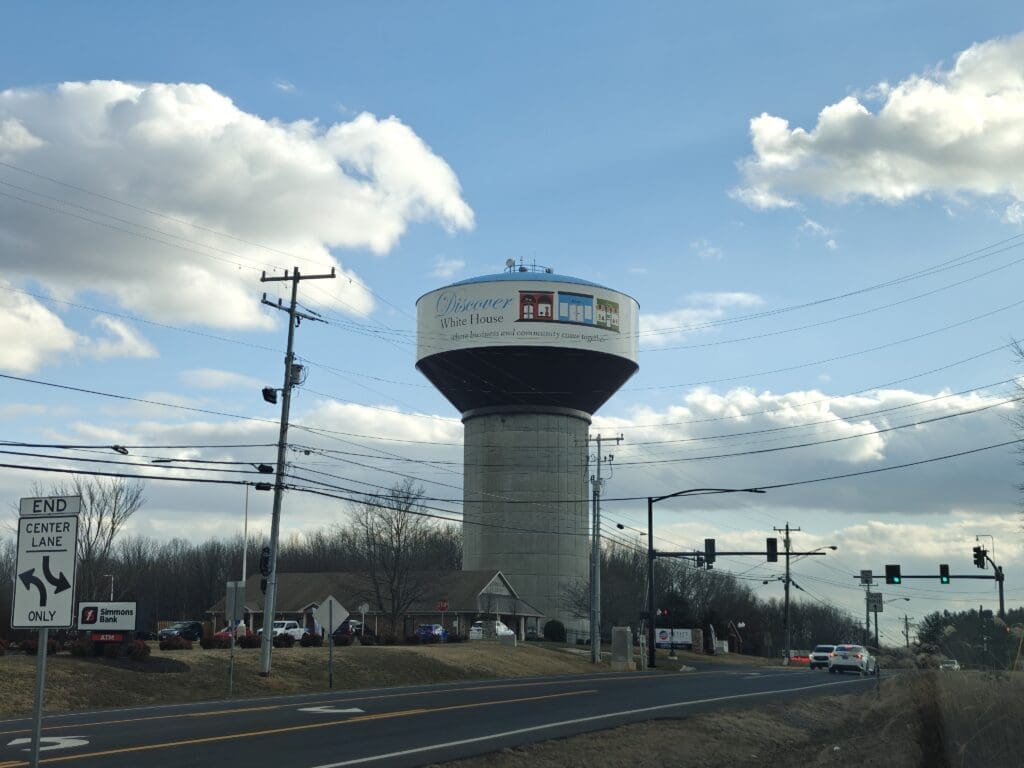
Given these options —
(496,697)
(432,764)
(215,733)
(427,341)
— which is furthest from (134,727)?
(427,341)

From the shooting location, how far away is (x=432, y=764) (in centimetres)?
1691

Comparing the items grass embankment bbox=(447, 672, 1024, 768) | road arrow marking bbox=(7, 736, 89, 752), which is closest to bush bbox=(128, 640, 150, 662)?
road arrow marking bbox=(7, 736, 89, 752)

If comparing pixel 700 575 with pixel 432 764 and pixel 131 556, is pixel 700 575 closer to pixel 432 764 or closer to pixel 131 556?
pixel 131 556

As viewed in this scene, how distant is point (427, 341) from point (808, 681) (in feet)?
137

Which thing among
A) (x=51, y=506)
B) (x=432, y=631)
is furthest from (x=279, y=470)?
(x=432, y=631)

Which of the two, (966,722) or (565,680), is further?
(565,680)

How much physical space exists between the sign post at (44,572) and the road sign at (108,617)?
26459 mm

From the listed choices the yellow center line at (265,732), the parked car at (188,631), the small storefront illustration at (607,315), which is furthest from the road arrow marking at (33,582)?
the small storefront illustration at (607,315)

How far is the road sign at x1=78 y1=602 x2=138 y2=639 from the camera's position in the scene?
35.6 metres

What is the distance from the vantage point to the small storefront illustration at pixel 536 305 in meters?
75.5

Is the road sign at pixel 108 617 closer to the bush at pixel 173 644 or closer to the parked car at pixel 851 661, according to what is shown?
the bush at pixel 173 644

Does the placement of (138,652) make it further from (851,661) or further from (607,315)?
(607,315)

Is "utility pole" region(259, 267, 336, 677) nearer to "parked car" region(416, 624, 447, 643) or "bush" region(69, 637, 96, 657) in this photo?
"bush" region(69, 637, 96, 657)

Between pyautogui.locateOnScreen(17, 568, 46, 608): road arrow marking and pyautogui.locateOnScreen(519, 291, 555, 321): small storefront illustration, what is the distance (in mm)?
65581
